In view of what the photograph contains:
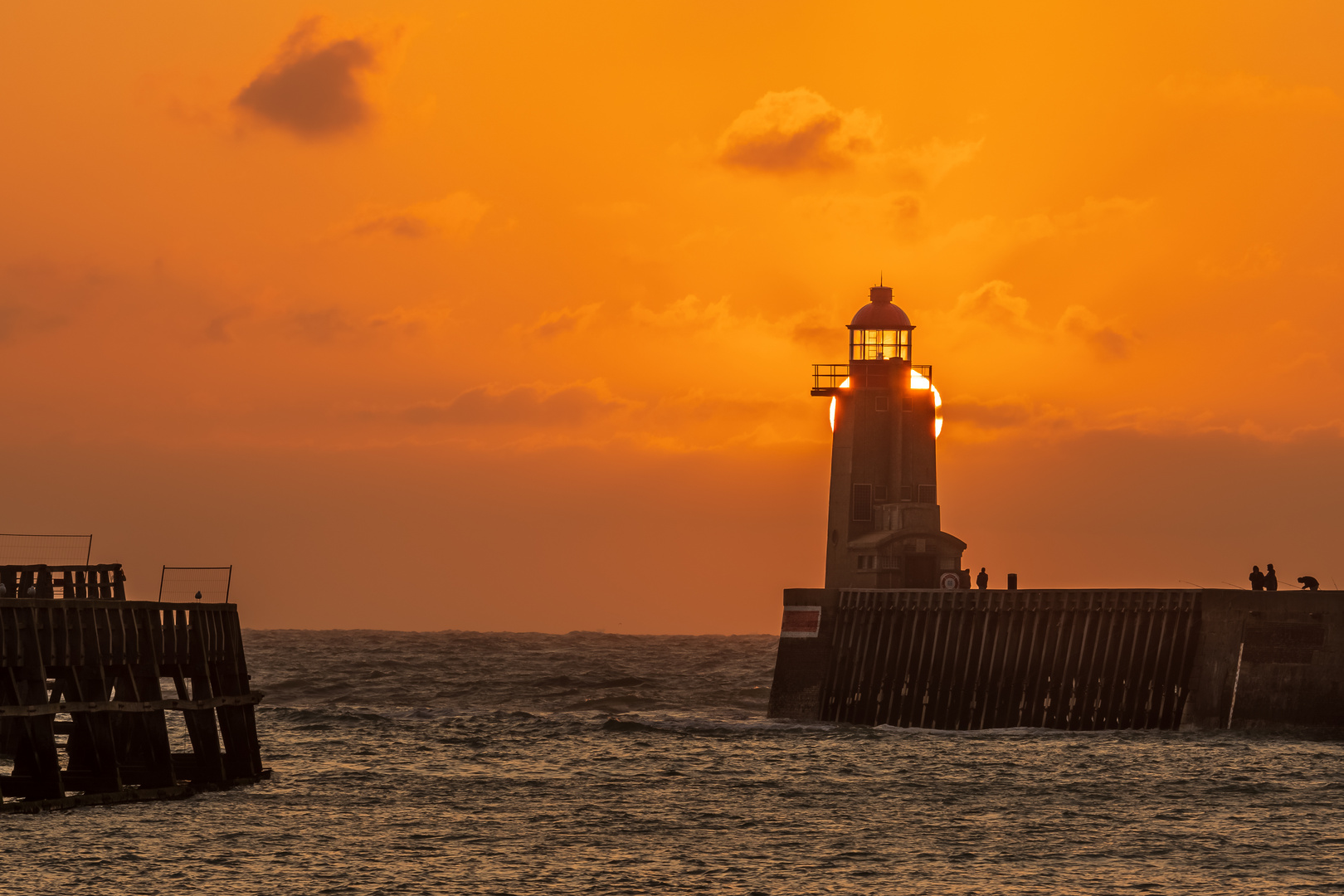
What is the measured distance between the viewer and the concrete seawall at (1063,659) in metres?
45.6

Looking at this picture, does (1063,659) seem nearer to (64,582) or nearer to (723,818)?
(723,818)

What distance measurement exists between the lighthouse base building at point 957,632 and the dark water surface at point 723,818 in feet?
4.42

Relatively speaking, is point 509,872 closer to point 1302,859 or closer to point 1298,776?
point 1302,859

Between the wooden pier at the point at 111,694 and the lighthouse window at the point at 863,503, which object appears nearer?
the wooden pier at the point at 111,694

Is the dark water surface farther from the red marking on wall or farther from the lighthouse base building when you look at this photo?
the red marking on wall

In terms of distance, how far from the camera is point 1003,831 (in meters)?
33.1

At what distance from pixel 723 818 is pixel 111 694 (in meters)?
13.3

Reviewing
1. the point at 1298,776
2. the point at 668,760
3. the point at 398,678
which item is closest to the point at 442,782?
the point at 668,760

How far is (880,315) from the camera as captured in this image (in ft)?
216

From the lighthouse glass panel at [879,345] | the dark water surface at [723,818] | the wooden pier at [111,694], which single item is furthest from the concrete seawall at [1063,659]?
the wooden pier at [111,694]

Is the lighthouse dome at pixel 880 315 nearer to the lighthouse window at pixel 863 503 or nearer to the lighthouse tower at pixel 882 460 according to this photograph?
the lighthouse tower at pixel 882 460

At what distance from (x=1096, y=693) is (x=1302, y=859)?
873 inches

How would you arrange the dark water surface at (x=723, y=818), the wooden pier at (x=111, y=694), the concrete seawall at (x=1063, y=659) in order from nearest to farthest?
1. the dark water surface at (x=723, y=818)
2. the wooden pier at (x=111, y=694)
3. the concrete seawall at (x=1063, y=659)

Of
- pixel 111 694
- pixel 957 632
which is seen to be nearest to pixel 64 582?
pixel 111 694
